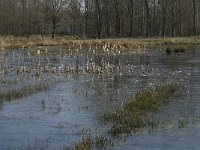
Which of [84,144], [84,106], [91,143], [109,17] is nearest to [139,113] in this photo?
[84,106]

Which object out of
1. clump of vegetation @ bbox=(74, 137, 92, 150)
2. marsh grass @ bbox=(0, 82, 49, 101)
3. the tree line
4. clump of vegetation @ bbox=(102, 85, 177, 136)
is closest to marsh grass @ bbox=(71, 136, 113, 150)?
clump of vegetation @ bbox=(74, 137, 92, 150)

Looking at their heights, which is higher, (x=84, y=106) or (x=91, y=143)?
(x=84, y=106)

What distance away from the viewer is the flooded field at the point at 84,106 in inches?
528

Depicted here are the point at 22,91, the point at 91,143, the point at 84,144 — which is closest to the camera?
the point at 84,144

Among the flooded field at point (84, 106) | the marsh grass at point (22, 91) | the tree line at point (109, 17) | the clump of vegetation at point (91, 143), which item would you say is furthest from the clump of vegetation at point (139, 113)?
the tree line at point (109, 17)

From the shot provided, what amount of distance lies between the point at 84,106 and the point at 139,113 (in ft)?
10.2

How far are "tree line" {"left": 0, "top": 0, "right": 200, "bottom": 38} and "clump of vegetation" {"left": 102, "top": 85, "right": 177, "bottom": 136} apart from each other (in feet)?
230

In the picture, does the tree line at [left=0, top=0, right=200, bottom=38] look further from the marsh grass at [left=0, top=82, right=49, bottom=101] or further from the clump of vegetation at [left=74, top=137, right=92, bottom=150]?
the clump of vegetation at [left=74, top=137, right=92, bottom=150]

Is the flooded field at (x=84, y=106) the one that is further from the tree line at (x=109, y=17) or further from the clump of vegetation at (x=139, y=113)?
the tree line at (x=109, y=17)

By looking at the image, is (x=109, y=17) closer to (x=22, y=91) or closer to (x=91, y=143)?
(x=22, y=91)

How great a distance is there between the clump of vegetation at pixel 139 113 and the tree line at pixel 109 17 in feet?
230

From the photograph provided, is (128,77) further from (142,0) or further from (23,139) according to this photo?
(142,0)

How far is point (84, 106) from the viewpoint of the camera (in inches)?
752

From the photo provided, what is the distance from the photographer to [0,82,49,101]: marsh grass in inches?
829
